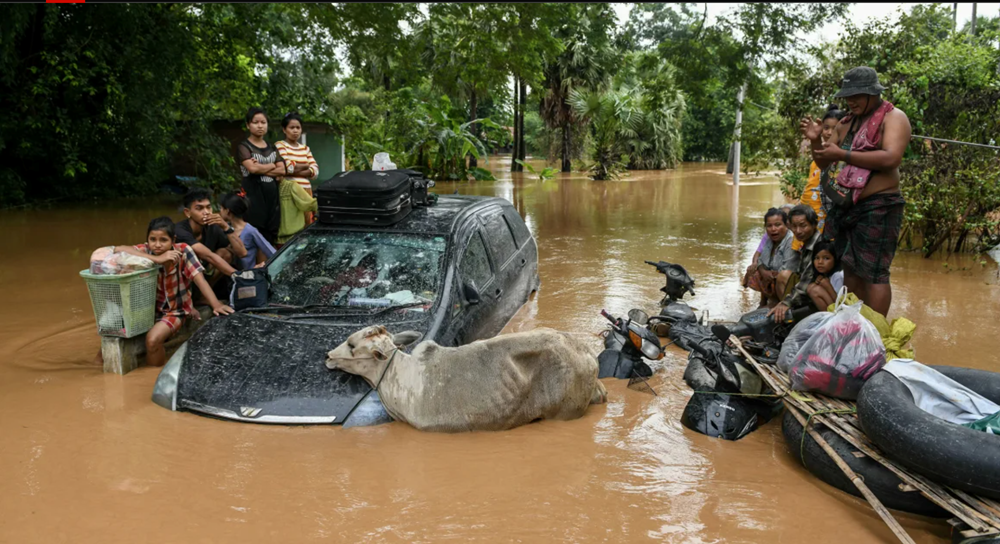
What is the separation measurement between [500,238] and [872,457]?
3.86 m

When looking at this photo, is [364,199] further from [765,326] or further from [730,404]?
[765,326]

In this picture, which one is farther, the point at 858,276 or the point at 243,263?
the point at 243,263

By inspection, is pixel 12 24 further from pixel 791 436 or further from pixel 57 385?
pixel 791 436

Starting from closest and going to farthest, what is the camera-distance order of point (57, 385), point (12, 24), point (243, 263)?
point (57, 385), point (243, 263), point (12, 24)

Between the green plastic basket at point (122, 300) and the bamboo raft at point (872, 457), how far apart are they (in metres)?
4.41

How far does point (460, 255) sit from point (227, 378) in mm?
1881

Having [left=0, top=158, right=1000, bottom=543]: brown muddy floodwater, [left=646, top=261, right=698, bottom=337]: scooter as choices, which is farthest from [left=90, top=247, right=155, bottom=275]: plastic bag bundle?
[left=646, top=261, right=698, bottom=337]: scooter

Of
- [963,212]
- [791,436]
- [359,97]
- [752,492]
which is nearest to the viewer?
[752,492]

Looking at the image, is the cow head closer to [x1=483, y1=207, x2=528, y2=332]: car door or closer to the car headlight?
the car headlight

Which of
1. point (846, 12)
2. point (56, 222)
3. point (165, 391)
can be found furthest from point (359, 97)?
point (165, 391)

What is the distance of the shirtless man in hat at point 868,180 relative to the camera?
538cm

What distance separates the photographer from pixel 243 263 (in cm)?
670

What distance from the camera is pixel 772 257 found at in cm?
741

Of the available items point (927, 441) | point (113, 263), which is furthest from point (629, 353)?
point (113, 263)
